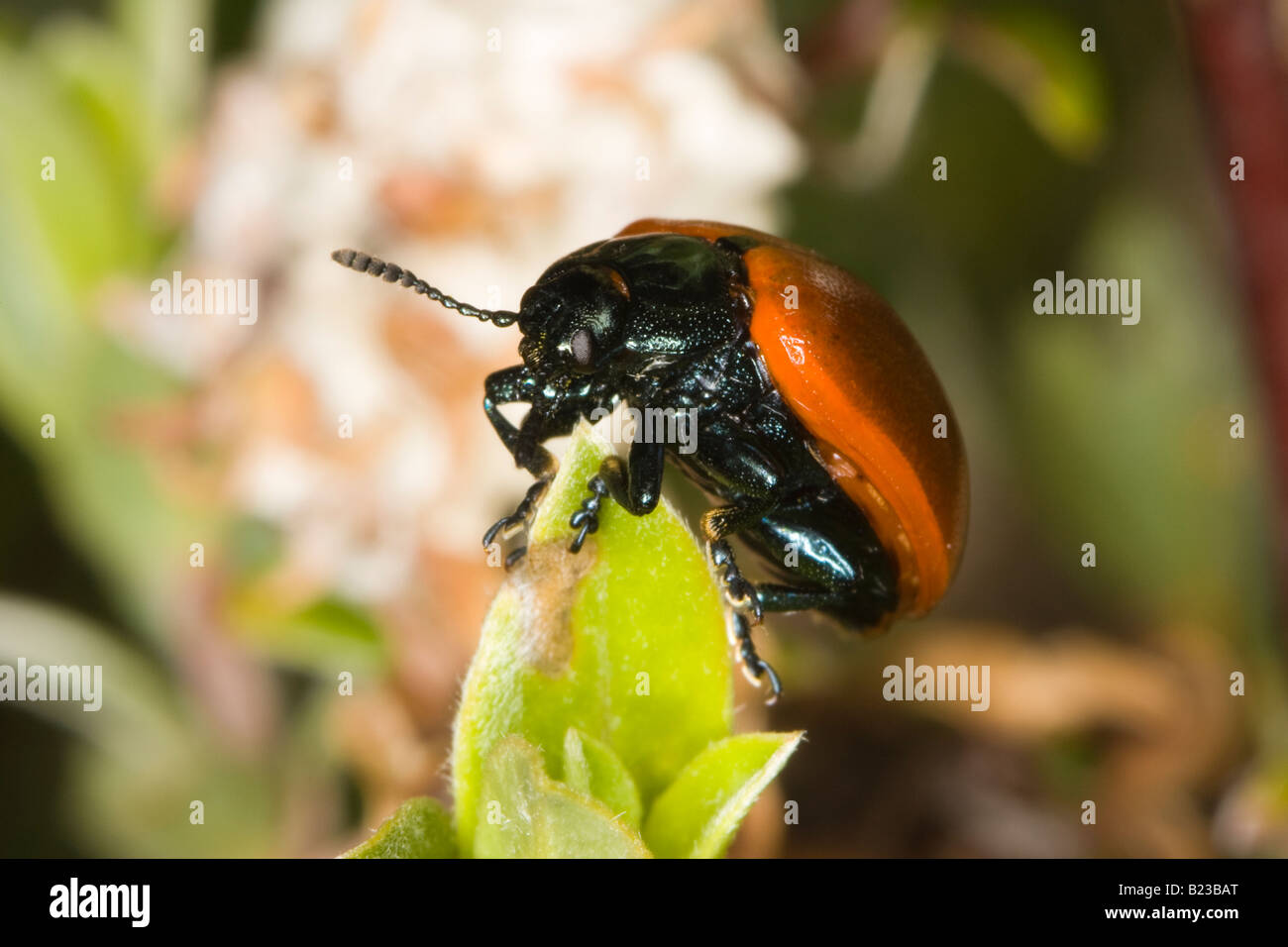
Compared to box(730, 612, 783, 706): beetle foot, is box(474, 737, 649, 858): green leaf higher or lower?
lower

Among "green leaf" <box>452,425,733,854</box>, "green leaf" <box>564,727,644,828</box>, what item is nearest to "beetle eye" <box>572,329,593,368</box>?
"green leaf" <box>452,425,733,854</box>

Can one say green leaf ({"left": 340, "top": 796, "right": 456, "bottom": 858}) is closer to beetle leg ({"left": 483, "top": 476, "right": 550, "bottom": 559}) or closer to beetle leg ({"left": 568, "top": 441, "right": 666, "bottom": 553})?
beetle leg ({"left": 568, "top": 441, "right": 666, "bottom": 553})

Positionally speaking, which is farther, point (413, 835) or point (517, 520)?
point (517, 520)

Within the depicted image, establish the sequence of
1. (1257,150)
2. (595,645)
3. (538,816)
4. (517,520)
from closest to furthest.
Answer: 1. (538,816)
2. (595,645)
3. (517,520)
4. (1257,150)

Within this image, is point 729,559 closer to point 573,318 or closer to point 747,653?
point 747,653

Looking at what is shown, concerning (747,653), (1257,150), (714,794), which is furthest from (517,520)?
(1257,150)

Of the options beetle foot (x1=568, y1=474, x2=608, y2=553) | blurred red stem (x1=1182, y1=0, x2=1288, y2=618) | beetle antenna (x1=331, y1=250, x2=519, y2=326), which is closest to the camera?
beetle foot (x1=568, y1=474, x2=608, y2=553)

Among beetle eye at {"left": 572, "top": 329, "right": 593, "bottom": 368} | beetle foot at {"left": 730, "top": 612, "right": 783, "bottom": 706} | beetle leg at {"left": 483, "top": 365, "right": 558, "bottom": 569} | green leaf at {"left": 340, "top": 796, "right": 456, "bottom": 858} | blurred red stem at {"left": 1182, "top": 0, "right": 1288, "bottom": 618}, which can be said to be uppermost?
blurred red stem at {"left": 1182, "top": 0, "right": 1288, "bottom": 618}
